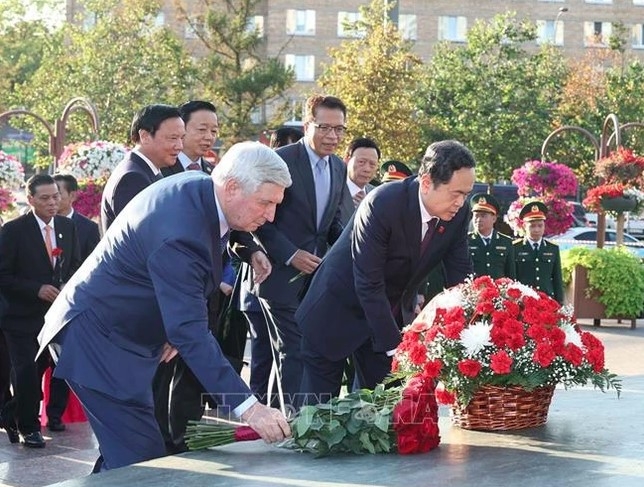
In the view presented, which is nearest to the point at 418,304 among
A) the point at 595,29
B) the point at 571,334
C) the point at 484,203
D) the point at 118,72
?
the point at 571,334

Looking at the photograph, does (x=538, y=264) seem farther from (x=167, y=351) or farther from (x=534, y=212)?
(x=167, y=351)

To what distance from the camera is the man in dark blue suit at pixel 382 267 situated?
554 cm

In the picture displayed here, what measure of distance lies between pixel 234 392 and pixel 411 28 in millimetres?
66369

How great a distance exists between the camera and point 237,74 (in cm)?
4559

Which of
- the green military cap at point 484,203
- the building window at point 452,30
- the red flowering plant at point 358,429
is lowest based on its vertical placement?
the red flowering plant at point 358,429

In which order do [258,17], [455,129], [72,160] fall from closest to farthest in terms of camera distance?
[72,160], [455,129], [258,17]

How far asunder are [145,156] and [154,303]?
2.54 m

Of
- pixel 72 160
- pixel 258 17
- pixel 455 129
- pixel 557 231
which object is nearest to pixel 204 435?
pixel 72 160

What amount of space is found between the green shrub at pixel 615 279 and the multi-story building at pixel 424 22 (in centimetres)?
4863

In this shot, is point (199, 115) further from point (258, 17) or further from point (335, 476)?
point (258, 17)

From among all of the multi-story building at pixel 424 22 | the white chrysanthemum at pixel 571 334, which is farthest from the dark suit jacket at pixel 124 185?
the multi-story building at pixel 424 22

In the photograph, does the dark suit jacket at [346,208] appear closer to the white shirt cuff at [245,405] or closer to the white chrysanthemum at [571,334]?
the white chrysanthemum at [571,334]

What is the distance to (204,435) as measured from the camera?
4.40 m

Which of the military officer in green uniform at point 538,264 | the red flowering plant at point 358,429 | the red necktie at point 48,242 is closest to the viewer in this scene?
the red flowering plant at point 358,429
